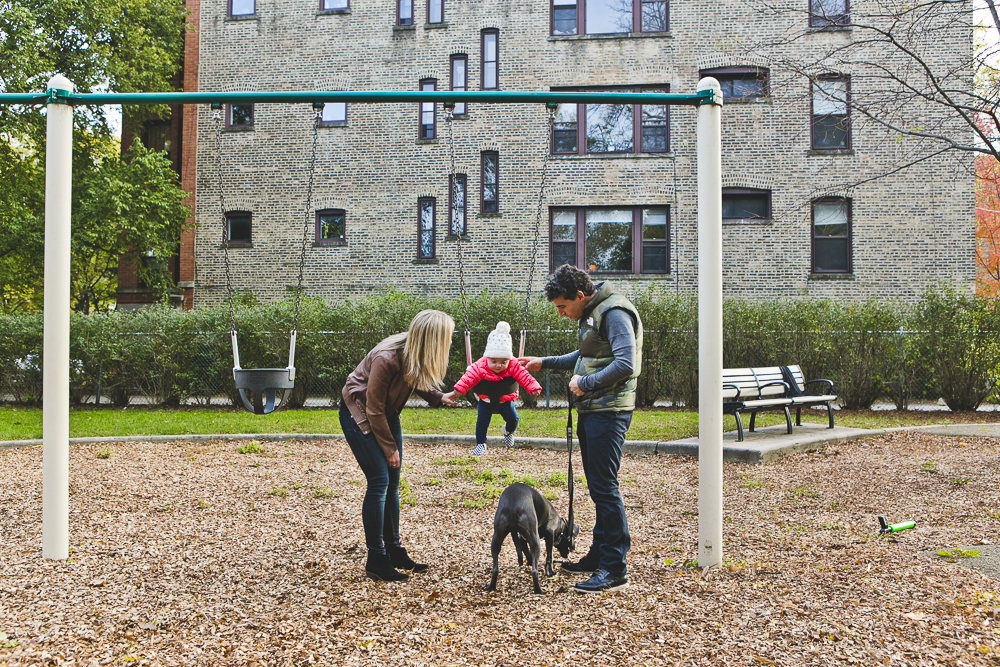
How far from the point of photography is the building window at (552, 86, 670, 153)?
22016mm

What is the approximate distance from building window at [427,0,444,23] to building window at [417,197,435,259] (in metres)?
5.72

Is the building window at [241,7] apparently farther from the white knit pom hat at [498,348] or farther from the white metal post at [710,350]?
the white metal post at [710,350]

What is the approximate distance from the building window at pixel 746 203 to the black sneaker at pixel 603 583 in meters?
18.9

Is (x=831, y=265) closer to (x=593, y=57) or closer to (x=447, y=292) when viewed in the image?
(x=593, y=57)

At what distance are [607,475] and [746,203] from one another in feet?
63.3

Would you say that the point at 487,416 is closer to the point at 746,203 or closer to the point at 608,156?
the point at 608,156

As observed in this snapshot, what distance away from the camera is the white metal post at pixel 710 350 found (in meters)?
4.84

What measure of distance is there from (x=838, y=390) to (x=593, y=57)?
504 inches

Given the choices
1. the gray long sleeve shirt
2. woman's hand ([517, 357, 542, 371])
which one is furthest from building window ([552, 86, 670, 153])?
the gray long sleeve shirt

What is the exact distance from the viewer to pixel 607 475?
4344mm

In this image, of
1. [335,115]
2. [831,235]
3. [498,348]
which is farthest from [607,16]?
[498,348]

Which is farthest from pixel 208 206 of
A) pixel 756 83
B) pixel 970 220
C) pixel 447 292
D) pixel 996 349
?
pixel 970 220

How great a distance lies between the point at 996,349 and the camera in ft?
44.2

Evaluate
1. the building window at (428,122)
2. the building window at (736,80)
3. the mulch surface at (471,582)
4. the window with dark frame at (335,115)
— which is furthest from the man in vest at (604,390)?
the window with dark frame at (335,115)
